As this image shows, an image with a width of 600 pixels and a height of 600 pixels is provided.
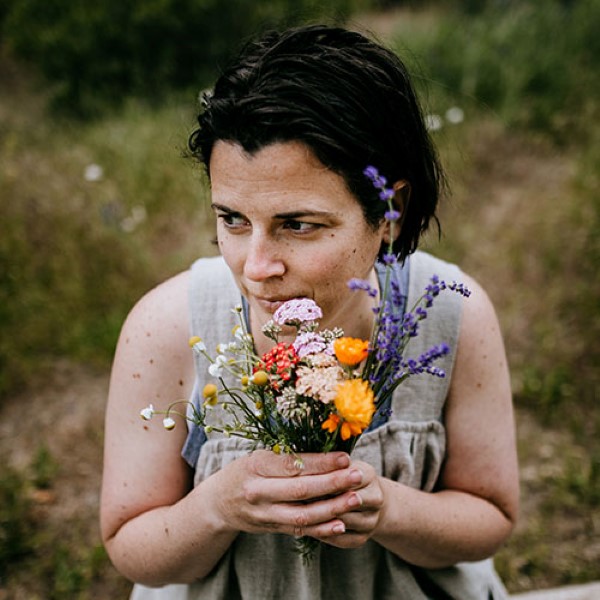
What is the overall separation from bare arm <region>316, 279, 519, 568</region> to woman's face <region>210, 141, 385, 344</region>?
569 mm

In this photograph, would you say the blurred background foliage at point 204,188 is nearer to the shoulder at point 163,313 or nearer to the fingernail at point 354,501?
the shoulder at point 163,313

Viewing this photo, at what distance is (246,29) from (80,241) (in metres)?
3.73

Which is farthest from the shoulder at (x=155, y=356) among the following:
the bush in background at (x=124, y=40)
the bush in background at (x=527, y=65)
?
the bush in background at (x=124, y=40)

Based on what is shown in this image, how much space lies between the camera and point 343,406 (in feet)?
3.65

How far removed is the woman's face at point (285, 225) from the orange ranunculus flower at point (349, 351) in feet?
1.34

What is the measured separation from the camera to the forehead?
148cm

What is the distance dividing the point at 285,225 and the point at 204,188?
4.45ft

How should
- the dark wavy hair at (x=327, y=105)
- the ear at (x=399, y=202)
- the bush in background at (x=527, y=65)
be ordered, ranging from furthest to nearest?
1. the bush in background at (x=527, y=65)
2. the ear at (x=399, y=202)
3. the dark wavy hair at (x=327, y=105)

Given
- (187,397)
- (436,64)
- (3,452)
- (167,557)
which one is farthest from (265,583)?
(436,64)

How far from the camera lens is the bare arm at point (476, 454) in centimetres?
193

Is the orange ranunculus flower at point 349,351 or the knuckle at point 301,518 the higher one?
the orange ranunculus flower at point 349,351

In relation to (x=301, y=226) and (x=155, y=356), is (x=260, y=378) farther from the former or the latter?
(x=155, y=356)

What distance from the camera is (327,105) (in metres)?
1.48

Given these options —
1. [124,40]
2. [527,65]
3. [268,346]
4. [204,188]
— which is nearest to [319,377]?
[268,346]
